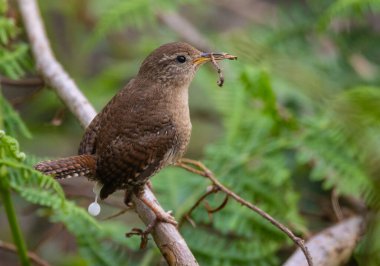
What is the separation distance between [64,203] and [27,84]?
3.13 ft

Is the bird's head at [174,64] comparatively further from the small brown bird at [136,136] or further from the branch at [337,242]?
the branch at [337,242]

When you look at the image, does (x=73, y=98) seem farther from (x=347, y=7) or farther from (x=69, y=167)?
(x=347, y=7)

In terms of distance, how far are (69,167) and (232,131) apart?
1277 mm

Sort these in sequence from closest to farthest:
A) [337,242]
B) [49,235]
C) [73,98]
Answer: [73,98], [337,242], [49,235]

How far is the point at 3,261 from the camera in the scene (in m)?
4.83

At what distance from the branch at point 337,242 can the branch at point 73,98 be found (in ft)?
2.05

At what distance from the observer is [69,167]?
2.45 meters

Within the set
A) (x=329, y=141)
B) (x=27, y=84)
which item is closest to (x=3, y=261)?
(x=27, y=84)

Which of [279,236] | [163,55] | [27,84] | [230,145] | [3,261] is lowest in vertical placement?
[3,261]

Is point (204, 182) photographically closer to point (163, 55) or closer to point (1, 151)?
point (163, 55)

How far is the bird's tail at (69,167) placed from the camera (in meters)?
2.39

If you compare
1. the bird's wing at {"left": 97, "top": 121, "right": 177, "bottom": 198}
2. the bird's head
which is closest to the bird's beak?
the bird's head

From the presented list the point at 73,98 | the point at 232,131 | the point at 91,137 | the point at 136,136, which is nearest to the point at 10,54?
the point at 73,98

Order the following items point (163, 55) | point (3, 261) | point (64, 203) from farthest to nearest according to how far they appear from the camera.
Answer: point (3, 261), point (163, 55), point (64, 203)
